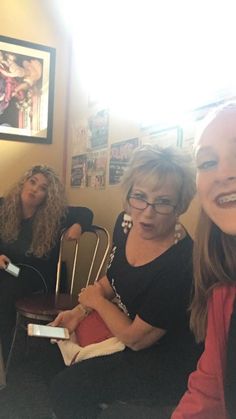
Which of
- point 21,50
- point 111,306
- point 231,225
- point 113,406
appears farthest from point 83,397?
point 21,50

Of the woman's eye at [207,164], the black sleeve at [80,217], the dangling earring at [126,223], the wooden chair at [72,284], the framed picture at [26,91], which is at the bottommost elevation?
the wooden chair at [72,284]

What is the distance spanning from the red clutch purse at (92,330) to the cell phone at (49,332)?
0.04 meters

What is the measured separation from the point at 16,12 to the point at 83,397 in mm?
2111

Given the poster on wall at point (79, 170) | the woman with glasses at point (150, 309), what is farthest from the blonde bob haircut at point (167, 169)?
the poster on wall at point (79, 170)

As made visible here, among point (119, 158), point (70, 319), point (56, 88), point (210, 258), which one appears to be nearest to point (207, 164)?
point (210, 258)

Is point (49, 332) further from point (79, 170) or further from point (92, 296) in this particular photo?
point (79, 170)

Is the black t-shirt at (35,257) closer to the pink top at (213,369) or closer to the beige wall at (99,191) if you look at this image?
the beige wall at (99,191)

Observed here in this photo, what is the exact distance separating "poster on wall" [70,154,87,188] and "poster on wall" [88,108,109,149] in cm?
11

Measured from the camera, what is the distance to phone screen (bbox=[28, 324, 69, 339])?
1.17 m

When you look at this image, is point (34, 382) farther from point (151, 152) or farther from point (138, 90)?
point (138, 90)

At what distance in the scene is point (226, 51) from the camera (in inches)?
46.4

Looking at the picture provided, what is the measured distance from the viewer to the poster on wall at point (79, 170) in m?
2.22

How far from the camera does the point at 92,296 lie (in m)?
1.25

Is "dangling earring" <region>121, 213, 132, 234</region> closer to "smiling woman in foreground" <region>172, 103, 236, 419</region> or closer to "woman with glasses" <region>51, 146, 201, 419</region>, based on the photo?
"woman with glasses" <region>51, 146, 201, 419</region>
